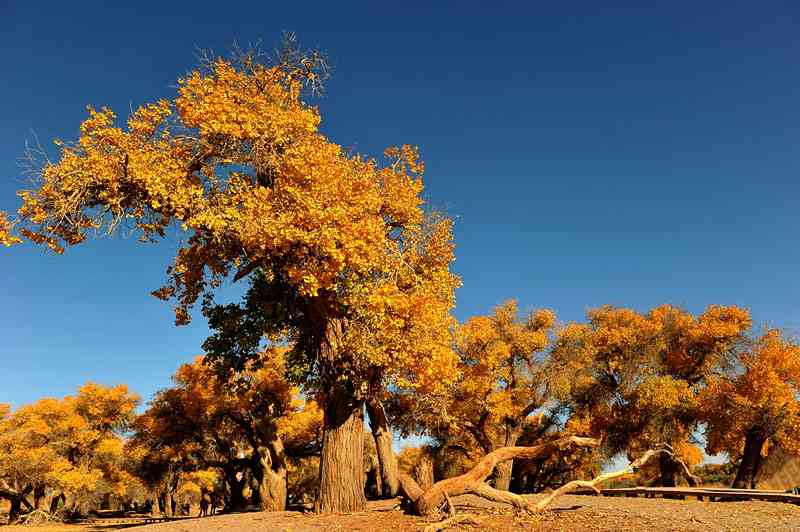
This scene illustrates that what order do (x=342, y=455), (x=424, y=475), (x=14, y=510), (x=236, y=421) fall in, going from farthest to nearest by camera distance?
1. (x=14, y=510)
2. (x=236, y=421)
3. (x=424, y=475)
4. (x=342, y=455)

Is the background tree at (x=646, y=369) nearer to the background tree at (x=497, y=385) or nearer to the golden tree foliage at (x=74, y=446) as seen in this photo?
the background tree at (x=497, y=385)

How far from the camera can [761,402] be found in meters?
23.8

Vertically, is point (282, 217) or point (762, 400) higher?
point (282, 217)

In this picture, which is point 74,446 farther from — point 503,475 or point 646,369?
point 646,369

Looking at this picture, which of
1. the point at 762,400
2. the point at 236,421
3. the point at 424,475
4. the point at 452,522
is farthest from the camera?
the point at 236,421

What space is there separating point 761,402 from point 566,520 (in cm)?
1753

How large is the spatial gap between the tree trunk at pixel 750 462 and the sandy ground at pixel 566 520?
34.5 ft

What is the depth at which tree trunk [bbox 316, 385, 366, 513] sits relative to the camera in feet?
49.8

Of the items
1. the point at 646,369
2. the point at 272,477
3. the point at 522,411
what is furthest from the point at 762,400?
the point at 272,477

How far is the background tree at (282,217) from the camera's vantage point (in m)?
14.0

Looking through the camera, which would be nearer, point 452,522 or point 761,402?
point 452,522

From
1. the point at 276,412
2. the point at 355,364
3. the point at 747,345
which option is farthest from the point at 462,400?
the point at 355,364

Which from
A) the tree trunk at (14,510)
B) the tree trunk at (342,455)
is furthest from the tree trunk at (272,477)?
the tree trunk at (14,510)

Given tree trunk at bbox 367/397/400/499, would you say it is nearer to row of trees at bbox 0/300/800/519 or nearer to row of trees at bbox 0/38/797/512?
row of trees at bbox 0/38/797/512
